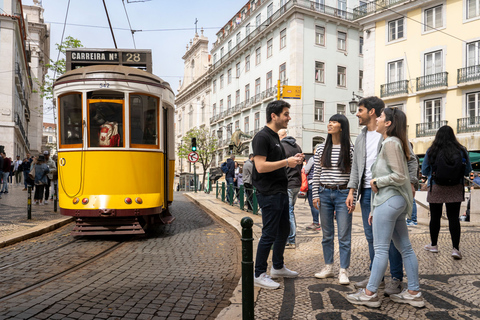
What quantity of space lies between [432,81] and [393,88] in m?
2.48

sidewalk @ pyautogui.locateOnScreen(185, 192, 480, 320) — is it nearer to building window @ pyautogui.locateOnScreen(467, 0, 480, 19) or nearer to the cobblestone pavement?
the cobblestone pavement

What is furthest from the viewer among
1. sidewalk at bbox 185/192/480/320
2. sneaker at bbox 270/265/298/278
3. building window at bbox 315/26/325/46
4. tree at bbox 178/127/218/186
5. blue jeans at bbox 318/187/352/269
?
tree at bbox 178/127/218/186

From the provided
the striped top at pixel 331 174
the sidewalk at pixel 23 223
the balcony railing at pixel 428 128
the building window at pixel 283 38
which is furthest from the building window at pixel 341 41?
the striped top at pixel 331 174

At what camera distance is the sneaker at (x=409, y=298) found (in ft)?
11.9

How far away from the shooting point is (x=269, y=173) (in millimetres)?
→ 4371

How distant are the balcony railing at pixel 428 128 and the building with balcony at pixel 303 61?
968 centimetres

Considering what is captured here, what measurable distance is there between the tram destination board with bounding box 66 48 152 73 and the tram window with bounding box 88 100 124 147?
1820mm

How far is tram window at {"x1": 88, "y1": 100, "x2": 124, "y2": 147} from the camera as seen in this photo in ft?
24.7

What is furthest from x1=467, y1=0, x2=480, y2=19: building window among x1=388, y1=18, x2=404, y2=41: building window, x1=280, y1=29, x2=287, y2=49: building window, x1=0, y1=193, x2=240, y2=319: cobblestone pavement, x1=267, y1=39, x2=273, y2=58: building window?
x1=0, y1=193, x2=240, y2=319: cobblestone pavement

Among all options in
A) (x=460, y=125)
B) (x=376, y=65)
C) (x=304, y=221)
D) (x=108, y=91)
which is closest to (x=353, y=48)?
(x=376, y=65)

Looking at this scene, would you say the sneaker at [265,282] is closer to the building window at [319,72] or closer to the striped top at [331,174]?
the striped top at [331,174]

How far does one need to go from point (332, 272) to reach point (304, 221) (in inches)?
212

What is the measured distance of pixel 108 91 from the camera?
7.56 metres

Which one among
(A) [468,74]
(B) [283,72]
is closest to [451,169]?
(A) [468,74]
